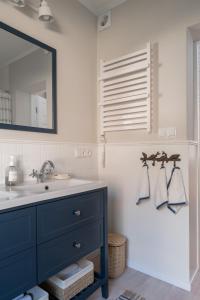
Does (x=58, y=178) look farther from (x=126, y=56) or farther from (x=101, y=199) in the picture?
(x=126, y=56)

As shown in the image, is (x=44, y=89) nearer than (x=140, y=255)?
Yes

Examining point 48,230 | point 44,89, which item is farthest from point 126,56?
point 48,230

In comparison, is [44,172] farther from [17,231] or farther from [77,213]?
[17,231]

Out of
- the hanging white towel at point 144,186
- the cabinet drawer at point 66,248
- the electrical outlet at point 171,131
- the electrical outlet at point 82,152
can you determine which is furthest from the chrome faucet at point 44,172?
the electrical outlet at point 171,131

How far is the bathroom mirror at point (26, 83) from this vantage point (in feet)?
5.14

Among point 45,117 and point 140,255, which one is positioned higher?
point 45,117

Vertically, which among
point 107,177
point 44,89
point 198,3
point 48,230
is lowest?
point 48,230

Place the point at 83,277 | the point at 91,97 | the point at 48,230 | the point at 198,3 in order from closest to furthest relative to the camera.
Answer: the point at 48,230 < the point at 83,277 < the point at 198,3 < the point at 91,97

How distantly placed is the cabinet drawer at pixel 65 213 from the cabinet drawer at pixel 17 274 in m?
0.11

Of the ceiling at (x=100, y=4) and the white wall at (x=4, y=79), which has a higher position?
the ceiling at (x=100, y=4)

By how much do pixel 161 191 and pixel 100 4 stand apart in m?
2.03

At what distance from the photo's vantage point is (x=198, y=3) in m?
1.76

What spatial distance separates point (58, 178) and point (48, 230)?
0.62 metres

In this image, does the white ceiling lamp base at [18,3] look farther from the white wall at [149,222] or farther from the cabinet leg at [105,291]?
the cabinet leg at [105,291]
